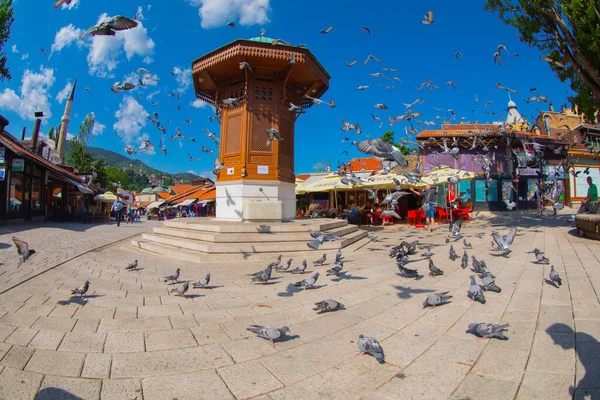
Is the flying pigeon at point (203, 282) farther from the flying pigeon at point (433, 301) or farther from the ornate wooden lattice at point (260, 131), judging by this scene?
the ornate wooden lattice at point (260, 131)

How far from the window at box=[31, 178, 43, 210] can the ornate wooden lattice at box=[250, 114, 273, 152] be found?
Result: 17265 mm

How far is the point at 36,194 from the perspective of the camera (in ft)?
64.3

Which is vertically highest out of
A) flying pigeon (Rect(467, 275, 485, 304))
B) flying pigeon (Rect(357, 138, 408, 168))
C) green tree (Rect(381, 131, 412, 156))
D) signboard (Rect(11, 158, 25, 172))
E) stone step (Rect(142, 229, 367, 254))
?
green tree (Rect(381, 131, 412, 156))

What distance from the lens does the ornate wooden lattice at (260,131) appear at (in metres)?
11.4

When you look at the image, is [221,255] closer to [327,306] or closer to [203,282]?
[203,282]

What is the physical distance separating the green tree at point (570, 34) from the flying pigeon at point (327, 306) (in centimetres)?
1108

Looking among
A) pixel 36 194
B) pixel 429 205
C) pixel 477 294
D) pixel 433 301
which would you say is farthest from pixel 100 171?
pixel 477 294

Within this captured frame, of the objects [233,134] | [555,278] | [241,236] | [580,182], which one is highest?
[233,134]

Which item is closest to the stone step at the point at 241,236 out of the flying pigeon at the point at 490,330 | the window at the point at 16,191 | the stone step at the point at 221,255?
the stone step at the point at 221,255

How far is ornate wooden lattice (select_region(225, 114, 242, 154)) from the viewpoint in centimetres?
1163

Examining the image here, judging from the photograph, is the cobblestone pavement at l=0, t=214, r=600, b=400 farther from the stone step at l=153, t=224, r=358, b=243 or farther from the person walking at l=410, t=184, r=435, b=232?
the person walking at l=410, t=184, r=435, b=232

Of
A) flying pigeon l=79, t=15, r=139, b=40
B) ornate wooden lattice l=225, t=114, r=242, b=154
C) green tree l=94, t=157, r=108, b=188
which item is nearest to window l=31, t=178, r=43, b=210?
ornate wooden lattice l=225, t=114, r=242, b=154

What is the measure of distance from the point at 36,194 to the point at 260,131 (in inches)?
716

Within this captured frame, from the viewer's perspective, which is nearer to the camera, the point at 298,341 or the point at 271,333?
the point at 271,333
